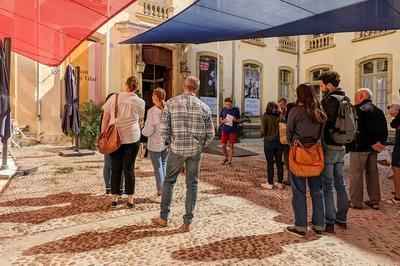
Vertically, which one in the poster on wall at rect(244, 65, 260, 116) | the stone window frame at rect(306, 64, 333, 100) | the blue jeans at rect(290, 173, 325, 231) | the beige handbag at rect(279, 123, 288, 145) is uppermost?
the stone window frame at rect(306, 64, 333, 100)

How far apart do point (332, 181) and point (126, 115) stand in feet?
8.67

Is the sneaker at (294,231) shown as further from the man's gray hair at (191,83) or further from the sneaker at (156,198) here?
the sneaker at (156,198)

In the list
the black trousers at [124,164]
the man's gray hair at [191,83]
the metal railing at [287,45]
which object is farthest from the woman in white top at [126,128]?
the metal railing at [287,45]

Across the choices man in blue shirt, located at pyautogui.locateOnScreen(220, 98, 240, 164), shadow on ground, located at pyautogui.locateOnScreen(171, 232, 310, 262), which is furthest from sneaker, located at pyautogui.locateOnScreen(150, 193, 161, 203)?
man in blue shirt, located at pyautogui.locateOnScreen(220, 98, 240, 164)

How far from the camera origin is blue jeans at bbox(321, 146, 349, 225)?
381 centimetres

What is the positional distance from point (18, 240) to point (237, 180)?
4315 mm

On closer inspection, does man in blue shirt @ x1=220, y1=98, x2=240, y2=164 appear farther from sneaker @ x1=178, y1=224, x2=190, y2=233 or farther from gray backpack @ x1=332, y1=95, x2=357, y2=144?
sneaker @ x1=178, y1=224, x2=190, y2=233

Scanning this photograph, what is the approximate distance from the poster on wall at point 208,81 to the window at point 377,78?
7.62m

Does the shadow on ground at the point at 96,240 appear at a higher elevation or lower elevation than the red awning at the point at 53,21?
lower

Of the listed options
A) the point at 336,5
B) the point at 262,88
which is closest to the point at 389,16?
the point at 336,5

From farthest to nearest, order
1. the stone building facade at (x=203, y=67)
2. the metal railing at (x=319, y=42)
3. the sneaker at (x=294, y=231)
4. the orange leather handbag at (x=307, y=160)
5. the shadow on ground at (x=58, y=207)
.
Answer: the metal railing at (x=319, y=42) < the stone building facade at (x=203, y=67) < the shadow on ground at (x=58, y=207) < the sneaker at (x=294, y=231) < the orange leather handbag at (x=307, y=160)

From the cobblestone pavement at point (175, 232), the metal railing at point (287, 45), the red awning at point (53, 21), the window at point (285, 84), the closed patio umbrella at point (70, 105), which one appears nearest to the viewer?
the cobblestone pavement at point (175, 232)

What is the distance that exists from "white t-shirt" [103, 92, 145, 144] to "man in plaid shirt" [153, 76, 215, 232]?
0.84 metres

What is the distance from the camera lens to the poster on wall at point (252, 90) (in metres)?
Result: 18.2
